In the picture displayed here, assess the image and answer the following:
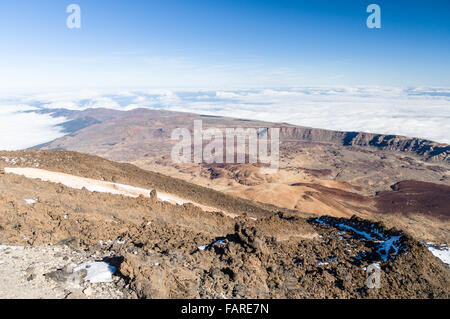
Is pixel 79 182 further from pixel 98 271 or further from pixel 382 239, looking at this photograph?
pixel 382 239

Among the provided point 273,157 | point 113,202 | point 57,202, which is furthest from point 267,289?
point 273,157

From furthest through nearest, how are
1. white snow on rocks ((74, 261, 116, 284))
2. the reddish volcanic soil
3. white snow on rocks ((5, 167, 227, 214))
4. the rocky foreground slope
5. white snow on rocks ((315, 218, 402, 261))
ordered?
Result: the reddish volcanic soil < white snow on rocks ((5, 167, 227, 214)) < white snow on rocks ((315, 218, 402, 261)) < the rocky foreground slope < white snow on rocks ((74, 261, 116, 284))

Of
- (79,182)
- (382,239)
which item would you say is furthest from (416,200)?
(79,182)

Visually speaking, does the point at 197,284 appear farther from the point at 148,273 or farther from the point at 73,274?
the point at 73,274

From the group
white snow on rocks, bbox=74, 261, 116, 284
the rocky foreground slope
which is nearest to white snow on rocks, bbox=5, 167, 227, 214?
the rocky foreground slope

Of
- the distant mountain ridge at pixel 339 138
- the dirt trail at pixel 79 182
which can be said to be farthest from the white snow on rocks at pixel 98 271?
the distant mountain ridge at pixel 339 138

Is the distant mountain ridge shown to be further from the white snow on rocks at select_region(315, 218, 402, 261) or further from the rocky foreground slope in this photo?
the rocky foreground slope
